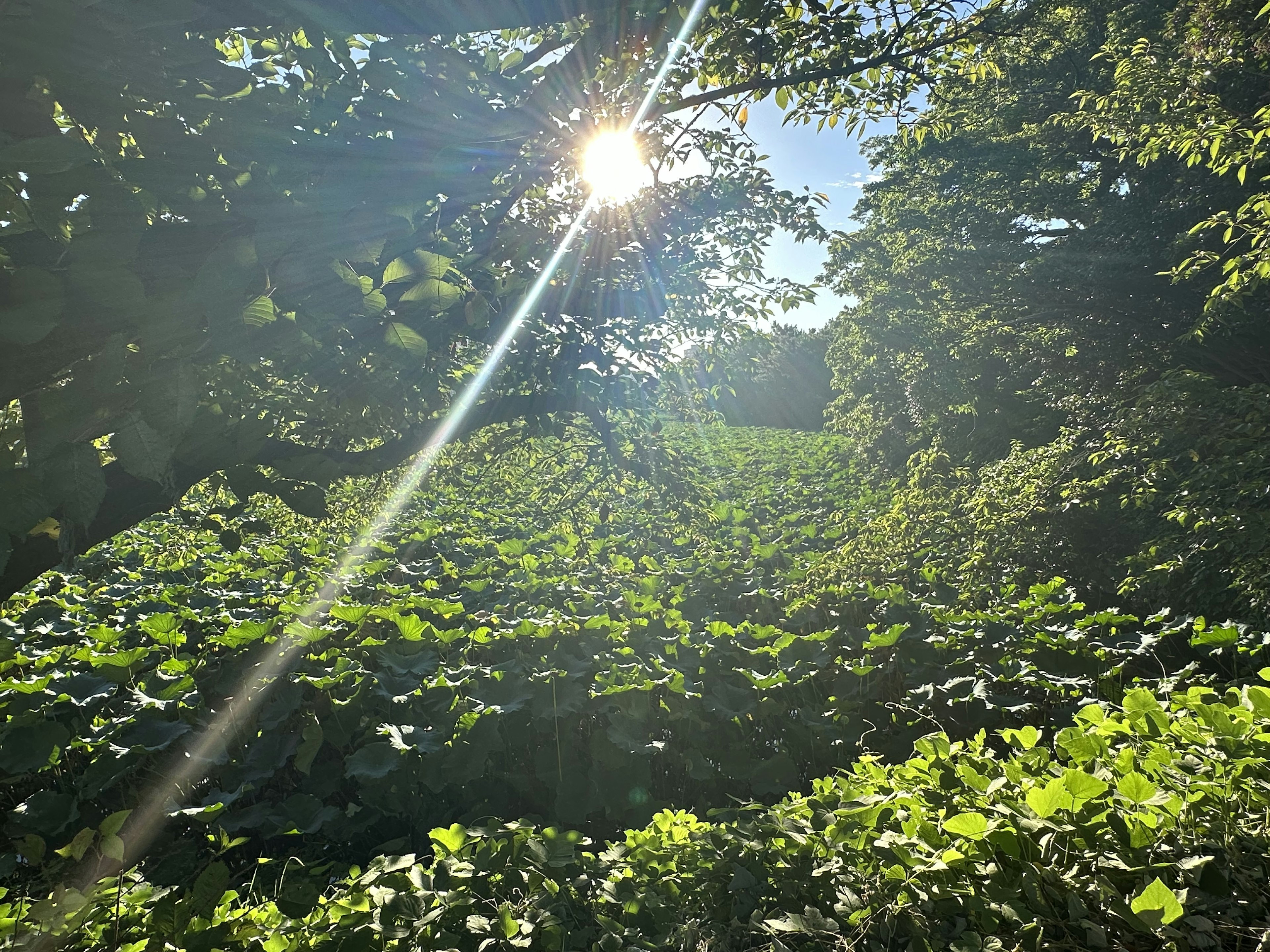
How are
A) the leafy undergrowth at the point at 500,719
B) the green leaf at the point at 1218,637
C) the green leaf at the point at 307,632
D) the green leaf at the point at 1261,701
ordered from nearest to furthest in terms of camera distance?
the green leaf at the point at 1261,701
the leafy undergrowth at the point at 500,719
the green leaf at the point at 1218,637
the green leaf at the point at 307,632

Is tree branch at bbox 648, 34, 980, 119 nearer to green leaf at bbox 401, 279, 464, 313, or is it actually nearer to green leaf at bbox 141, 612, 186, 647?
green leaf at bbox 401, 279, 464, 313

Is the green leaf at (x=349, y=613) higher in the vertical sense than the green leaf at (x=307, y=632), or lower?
higher

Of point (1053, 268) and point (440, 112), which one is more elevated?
point (1053, 268)

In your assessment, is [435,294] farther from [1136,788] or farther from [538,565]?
[538,565]

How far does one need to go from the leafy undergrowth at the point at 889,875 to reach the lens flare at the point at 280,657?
3.01 ft

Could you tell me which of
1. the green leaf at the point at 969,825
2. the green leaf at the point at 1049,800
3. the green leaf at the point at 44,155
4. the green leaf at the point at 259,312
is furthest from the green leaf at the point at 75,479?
the green leaf at the point at 1049,800

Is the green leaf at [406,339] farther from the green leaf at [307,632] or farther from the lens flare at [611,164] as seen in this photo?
the green leaf at [307,632]

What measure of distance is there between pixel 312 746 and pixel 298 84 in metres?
3.61

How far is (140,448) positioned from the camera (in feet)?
4.51

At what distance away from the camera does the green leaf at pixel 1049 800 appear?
5.68ft

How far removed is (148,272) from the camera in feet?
4.88

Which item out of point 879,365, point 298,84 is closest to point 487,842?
point 298,84

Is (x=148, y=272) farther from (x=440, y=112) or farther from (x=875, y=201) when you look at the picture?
(x=875, y=201)

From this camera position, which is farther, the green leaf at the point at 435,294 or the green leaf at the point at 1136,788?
the green leaf at the point at 1136,788
